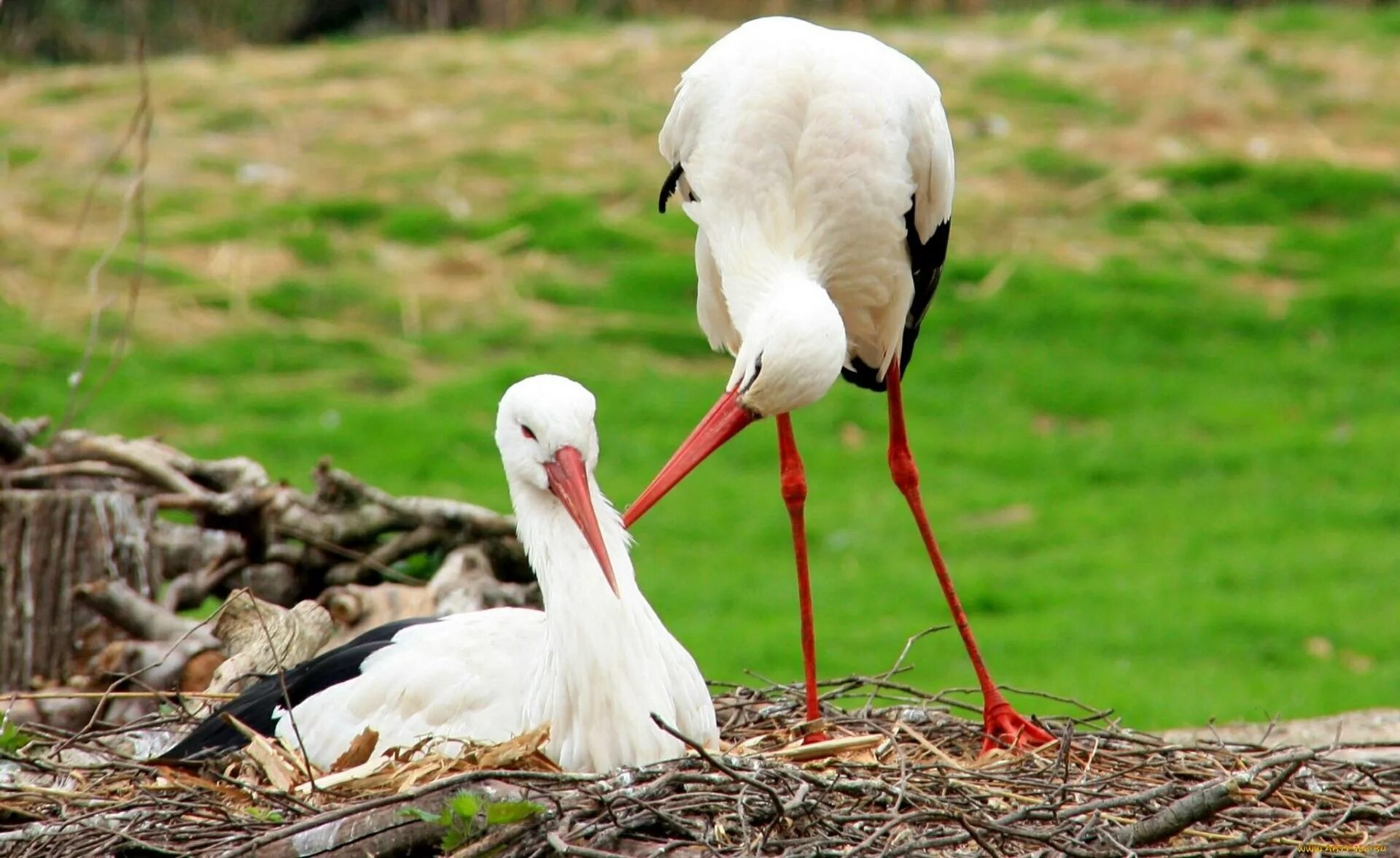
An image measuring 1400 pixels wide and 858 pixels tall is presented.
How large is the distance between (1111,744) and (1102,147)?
10.3 m

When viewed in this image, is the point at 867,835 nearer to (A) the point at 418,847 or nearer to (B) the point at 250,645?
(A) the point at 418,847

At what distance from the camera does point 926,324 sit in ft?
40.1

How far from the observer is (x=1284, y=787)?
409 cm

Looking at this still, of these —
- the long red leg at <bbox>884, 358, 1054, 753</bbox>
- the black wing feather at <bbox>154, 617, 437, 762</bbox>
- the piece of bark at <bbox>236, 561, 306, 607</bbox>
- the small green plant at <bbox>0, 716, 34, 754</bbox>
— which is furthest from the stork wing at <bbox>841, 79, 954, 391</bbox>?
the small green plant at <bbox>0, 716, 34, 754</bbox>

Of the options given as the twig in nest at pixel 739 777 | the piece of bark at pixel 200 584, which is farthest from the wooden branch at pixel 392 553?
the twig in nest at pixel 739 777

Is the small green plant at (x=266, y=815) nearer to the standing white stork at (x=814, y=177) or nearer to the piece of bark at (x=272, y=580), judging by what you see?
the standing white stork at (x=814, y=177)

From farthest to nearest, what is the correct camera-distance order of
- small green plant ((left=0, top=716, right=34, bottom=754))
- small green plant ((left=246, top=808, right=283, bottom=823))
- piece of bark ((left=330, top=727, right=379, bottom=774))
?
small green plant ((left=0, top=716, right=34, bottom=754)) → piece of bark ((left=330, top=727, right=379, bottom=774)) → small green plant ((left=246, top=808, right=283, bottom=823))

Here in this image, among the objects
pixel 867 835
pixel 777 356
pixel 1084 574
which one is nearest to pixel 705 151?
pixel 777 356

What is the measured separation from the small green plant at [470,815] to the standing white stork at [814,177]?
1.18 metres

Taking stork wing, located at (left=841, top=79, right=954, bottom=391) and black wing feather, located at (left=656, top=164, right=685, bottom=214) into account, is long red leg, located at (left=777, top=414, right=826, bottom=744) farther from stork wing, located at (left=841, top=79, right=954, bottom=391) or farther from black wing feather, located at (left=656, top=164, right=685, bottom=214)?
black wing feather, located at (left=656, top=164, right=685, bottom=214)

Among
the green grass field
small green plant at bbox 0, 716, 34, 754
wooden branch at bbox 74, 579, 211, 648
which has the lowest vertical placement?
the green grass field

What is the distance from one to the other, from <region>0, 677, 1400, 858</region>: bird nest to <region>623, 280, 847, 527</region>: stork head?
690 mm

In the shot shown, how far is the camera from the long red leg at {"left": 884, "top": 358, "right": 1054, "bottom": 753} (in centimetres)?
506

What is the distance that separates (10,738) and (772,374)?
74.6 inches
